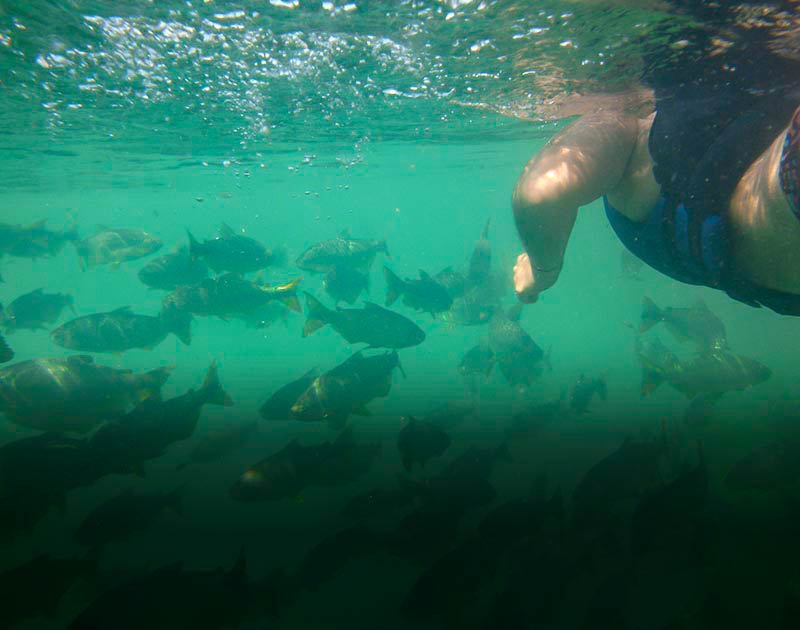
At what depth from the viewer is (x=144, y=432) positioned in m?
4.95

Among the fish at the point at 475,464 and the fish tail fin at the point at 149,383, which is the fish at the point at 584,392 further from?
the fish tail fin at the point at 149,383

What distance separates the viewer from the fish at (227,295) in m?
8.12

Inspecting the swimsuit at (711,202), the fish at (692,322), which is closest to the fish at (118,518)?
the swimsuit at (711,202)

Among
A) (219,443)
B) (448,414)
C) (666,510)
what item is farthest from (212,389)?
(666,510)

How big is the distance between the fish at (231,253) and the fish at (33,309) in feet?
12.2

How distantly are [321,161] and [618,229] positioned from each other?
71.2 feet

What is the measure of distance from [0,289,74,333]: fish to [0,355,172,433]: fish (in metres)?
3.30

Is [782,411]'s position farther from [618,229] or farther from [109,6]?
[109,6]

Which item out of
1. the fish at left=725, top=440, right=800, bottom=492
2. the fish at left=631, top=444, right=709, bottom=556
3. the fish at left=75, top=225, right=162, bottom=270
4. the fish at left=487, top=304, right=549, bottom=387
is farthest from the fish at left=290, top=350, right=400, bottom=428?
the fish at left=75, top=225, right=162, bottom=270

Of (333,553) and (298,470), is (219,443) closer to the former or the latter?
(298,470)

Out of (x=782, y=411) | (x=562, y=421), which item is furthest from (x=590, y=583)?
(x=782, y=411)

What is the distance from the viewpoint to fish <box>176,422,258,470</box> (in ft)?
21.4

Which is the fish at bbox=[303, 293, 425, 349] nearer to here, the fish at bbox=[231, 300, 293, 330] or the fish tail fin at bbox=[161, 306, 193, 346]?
the fish at bbox=[231, 300, 293, 330]

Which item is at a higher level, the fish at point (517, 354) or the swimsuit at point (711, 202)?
the swimsuit at point (711, 202)
